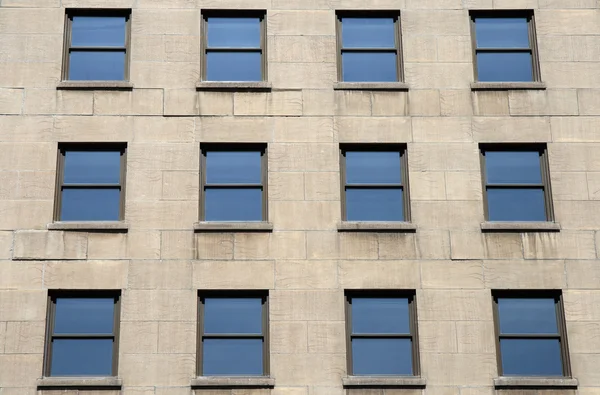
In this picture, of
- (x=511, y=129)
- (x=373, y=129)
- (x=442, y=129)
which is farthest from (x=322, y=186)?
(x=511, y=129)

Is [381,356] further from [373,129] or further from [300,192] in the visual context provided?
[373,129]

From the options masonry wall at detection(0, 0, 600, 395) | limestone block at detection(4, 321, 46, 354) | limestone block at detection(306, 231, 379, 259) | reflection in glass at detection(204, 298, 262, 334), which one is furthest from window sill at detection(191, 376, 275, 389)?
limestone block at detection(4, 321, 46, 354)

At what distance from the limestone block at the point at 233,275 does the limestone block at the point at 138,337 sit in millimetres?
1353

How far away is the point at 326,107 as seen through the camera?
24.3 meters

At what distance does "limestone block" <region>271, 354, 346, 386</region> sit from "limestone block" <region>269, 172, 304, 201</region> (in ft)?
12.1

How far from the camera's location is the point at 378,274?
2291 centimetres

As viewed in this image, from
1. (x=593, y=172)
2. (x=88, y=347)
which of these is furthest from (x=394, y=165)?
(x=88, y=347)

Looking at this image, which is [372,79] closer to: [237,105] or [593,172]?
[237,105]

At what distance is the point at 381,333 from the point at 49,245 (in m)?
7.66

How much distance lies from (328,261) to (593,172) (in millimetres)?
6568

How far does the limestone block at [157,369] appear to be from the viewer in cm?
2191

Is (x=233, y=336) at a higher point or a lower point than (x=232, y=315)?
lower

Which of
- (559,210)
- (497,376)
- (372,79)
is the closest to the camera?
(497,376)

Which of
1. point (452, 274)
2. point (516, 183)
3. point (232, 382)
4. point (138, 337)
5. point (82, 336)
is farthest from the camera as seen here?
point (516, 183)
